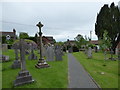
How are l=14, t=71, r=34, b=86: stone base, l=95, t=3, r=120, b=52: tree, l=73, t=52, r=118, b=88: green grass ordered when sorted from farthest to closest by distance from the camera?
l=95, t=3, r=120, b=52: tree
l=73, t=52, r=118, b=88: green grass
l=14, t=71, r=34, b=86: stone base

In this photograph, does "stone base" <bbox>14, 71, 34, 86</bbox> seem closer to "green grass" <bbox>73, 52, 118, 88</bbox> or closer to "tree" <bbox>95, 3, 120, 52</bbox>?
"green grass" <bbox>73, 52, 118, 88</bbox>

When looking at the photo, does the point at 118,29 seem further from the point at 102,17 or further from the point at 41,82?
the point at 41,82

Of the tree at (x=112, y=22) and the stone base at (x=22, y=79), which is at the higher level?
the tree at (x=112, y=22)

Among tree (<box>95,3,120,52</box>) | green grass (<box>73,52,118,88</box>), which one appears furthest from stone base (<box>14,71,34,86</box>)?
tree (<box>95,3,120,52</box>)

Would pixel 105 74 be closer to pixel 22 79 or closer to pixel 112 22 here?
pixel 22 79

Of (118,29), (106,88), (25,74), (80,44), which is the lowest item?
(106,88)

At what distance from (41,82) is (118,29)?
1161 inches

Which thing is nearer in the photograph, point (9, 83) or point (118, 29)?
point (9, 83)

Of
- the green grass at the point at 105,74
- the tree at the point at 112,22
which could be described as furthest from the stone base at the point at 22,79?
the tree at the point at 112,22

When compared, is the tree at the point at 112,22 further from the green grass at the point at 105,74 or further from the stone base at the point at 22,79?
the stone base at the point at 22,79

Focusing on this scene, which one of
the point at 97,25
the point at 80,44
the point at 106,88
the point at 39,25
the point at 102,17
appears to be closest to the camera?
the point at 106,88

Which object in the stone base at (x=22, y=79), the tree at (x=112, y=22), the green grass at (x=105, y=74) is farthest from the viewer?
the tree at (x=112, y=22)

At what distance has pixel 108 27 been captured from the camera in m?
30.5

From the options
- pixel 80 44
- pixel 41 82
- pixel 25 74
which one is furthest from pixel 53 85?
pixel 80 44
